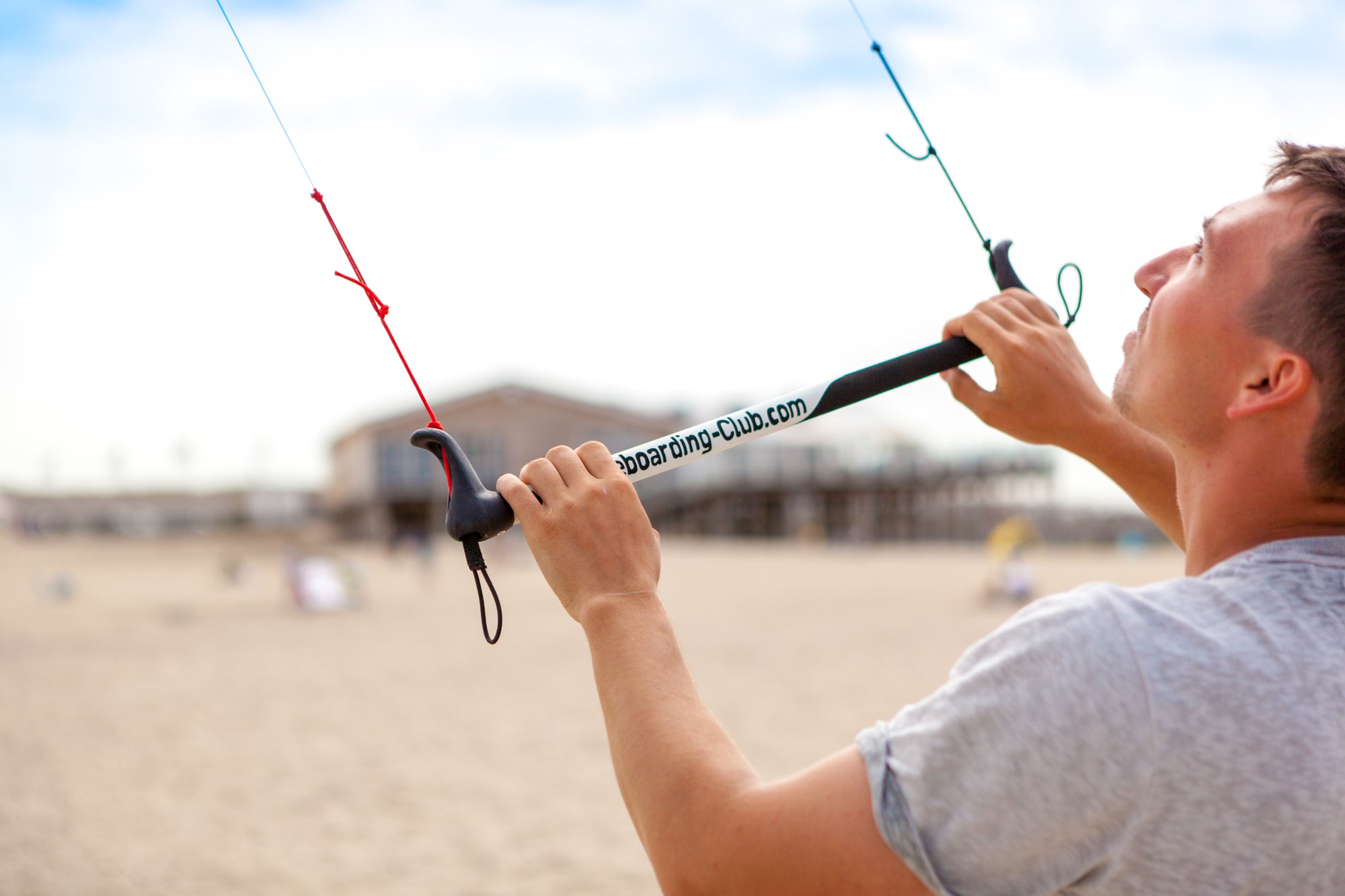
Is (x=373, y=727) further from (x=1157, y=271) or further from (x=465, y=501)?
(x=1157, y=271)

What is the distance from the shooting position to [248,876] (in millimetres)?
4879

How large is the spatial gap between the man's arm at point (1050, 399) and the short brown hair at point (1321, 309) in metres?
0.46

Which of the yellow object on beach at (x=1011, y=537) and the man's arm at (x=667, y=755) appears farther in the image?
the yellow object on beach at (x=1011, y=537)

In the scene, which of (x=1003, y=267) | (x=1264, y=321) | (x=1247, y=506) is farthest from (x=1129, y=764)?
(x=1003, y=267)

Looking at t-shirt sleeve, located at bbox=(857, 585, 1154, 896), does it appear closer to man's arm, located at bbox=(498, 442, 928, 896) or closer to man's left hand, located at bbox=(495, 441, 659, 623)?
man's arm, located at bbox=(498, 442, 928, 896)

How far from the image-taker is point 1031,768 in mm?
844

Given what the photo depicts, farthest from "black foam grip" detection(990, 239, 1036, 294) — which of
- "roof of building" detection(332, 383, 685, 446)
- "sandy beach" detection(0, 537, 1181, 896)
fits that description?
"roof of building" detection(332, 383, 685, 446)

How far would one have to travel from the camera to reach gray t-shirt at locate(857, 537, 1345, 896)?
0.84 m

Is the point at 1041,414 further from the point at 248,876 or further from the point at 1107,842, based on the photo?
the point at 248,876

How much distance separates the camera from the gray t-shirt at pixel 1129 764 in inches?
32.9

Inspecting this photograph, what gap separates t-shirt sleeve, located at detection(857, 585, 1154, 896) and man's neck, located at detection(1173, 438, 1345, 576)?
23 cm

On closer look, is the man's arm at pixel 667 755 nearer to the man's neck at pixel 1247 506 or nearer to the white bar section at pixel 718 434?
Result: the white bar section at pixel 718 434

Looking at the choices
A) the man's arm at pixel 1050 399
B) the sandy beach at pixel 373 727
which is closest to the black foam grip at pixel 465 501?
the man's arm at pixel 1050 399

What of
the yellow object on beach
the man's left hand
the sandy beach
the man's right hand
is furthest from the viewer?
the yellow object on beach
